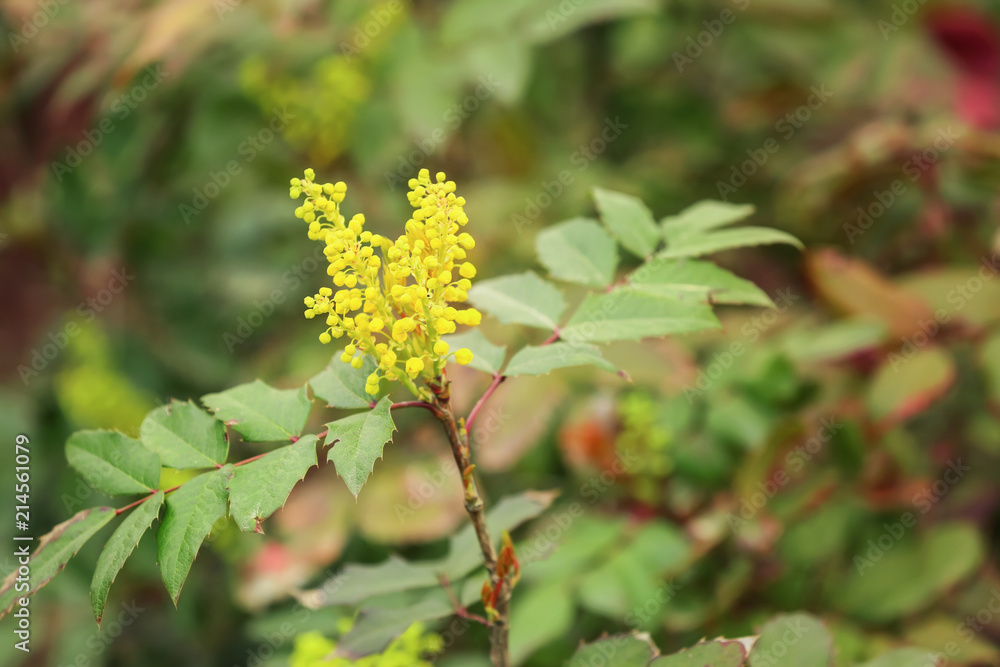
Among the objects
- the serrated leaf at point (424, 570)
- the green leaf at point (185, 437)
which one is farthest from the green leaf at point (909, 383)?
the green leaf at point (185, 437)

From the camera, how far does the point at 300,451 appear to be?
61 centimetres

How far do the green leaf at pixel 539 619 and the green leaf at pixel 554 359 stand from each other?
22.8 inches

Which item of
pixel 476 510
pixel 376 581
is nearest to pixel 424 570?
pixel 376 581

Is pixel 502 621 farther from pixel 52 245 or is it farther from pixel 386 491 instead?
pixel 52 245

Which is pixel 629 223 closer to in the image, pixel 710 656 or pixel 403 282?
pixel 403 282

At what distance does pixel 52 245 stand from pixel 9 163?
22 centimetres

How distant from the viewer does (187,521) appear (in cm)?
60

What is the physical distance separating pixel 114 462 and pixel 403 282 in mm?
309

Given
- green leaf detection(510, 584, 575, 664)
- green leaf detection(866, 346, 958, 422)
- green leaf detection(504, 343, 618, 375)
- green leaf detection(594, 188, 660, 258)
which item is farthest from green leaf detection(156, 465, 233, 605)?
green leaf detection(866, 346, 958, 422)

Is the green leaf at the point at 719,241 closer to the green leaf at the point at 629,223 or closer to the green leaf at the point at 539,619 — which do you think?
the green leaf at the point at 629,223

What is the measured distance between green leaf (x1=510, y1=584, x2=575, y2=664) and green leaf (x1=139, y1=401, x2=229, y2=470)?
2.01 ft

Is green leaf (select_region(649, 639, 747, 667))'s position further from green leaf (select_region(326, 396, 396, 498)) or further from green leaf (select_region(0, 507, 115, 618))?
green leaf (select_region(0, 507, 115, 618))

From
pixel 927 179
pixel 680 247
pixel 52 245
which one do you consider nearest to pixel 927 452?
pixel 927 179

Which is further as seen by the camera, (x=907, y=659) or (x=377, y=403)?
(x=907, y=659)
